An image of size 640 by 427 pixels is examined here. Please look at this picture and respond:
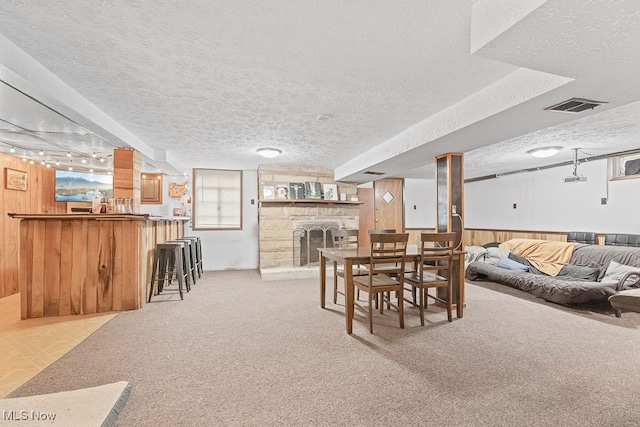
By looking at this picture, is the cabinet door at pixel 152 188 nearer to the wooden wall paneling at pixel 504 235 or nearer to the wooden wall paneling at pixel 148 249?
the wooden wall paneling at pixel 148 249

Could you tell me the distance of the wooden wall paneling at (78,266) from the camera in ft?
11.3

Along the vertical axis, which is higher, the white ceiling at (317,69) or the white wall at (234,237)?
the white ceiling at (317,69)

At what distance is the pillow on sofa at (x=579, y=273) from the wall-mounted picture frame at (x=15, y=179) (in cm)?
881

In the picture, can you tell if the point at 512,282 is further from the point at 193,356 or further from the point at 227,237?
the point at 227,237

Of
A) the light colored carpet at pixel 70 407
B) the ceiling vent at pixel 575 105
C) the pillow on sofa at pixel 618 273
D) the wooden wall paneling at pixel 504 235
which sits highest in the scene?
the ceiling vent at pixel 575 105

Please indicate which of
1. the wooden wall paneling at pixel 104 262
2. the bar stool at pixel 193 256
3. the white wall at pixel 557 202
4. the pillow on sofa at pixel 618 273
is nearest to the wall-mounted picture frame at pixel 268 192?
the bar stool at pixel 193 256

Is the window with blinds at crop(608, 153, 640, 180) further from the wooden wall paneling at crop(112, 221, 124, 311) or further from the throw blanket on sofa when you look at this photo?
the wooden wall paneling at crop(112, 221, 124, 311)

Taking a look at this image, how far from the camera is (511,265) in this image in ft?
17.6

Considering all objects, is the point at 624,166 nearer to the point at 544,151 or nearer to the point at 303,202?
the point at 544,151

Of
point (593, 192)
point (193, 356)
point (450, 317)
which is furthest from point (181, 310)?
point (593, 192)

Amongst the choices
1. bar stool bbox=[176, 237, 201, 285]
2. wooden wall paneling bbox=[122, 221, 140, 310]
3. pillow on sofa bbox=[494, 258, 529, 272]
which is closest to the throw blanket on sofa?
pillow on sofa bbox=[494, 258, 529, 272]

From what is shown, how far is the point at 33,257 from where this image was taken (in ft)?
11.0

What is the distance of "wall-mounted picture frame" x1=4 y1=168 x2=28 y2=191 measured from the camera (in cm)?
453

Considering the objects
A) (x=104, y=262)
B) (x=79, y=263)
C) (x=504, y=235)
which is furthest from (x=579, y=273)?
(x=79, y=263)
